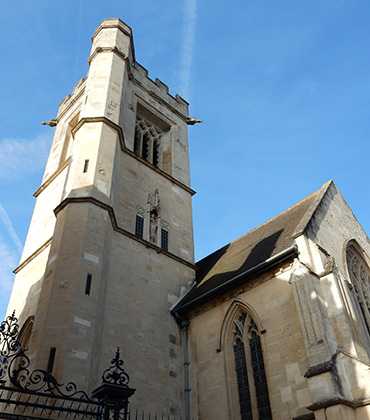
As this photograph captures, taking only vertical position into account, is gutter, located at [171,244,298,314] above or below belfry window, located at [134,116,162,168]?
below

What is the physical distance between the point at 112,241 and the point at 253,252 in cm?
472

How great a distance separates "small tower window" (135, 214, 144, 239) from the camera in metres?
15.4

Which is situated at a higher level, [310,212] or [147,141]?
[147,141]

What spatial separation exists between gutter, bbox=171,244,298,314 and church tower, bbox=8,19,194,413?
2.87ft

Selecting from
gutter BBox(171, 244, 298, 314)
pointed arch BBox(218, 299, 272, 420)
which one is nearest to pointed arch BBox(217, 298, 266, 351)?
pointed arch BBox(218, 299, 272, 420)

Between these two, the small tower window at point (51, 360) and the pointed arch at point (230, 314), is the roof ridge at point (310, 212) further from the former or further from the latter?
the small tower window at point (51, 360)

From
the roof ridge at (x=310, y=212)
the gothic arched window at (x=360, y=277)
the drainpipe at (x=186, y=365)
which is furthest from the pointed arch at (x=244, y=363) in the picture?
the gothic arched window at (x=360, y=277)

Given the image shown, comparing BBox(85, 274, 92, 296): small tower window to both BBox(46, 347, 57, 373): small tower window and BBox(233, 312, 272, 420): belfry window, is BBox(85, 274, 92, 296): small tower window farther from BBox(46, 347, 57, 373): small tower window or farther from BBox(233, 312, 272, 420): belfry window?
BBox(233, 312, 272, 420): belfry window

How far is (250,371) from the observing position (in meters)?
11.2

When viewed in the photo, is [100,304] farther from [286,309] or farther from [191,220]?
[191,220]

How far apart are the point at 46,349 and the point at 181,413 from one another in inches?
182

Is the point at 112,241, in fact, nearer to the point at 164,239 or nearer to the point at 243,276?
the point at 164,239

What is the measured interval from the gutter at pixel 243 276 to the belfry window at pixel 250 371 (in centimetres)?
99

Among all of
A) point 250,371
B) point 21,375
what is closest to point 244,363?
point 250,371
